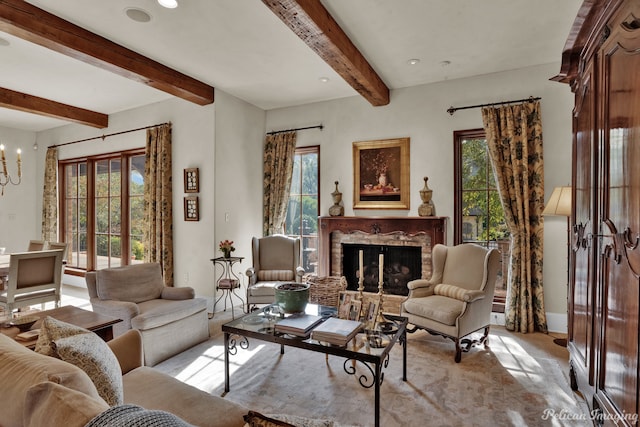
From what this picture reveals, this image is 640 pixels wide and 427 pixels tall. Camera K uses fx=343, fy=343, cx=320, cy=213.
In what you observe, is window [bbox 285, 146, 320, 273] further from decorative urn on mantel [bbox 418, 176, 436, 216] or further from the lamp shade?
the lamp shade

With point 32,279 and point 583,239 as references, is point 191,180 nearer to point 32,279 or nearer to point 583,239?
point 32,279

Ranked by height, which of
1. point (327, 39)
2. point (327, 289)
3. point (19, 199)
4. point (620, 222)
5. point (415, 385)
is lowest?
point (415, 385)

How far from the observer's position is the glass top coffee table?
79.8 inches

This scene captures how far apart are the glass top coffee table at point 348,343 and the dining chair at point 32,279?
2651mm

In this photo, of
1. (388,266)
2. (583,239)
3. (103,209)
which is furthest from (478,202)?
Answer: (103,209)

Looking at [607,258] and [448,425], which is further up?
[607,258]

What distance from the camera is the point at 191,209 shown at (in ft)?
15.1

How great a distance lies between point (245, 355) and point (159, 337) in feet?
2.45

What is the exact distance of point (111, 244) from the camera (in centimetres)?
582

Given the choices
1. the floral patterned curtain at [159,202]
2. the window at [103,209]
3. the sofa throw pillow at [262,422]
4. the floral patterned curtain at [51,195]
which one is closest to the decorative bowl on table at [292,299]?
the sofa throw pillow at [262,422]

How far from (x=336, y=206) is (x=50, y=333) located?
12.1 feet

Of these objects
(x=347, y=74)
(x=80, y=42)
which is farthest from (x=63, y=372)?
(x=347, y=74)

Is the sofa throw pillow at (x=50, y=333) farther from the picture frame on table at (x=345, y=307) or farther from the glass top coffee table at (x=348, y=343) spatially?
the picture frame on table at (x=345, y=307)

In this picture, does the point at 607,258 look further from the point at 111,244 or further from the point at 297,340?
the point at 111,244
